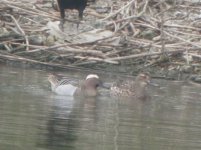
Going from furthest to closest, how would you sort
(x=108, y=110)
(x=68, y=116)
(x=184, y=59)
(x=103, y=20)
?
(x=103, y=20), (x=184, y=59), (x=108, y=110), (x=68, y=116)

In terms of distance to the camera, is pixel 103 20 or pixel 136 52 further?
pixel 103 20

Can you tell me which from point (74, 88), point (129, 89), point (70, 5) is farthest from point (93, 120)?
point (70, 5)

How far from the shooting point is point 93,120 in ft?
34.3

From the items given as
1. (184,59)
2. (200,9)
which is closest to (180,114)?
(184,59)

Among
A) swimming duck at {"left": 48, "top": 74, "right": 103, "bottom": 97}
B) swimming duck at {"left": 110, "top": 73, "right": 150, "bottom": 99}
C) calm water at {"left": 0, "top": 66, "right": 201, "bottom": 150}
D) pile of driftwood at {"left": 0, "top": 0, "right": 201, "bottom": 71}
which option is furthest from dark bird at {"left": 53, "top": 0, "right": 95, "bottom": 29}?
swimming duck at {"left": 48, "top": 74, "right": 103, "bottom": 97}

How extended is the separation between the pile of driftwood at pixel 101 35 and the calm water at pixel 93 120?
2.18 meters

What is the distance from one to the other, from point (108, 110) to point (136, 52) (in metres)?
5.44

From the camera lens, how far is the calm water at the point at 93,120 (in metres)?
9.01

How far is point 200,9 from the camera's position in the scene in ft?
66.5

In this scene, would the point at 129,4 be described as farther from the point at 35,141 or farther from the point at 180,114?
the point at 35,141

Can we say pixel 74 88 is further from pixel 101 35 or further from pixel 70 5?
pixel 70 5

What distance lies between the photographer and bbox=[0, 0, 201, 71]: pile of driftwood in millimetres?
16297

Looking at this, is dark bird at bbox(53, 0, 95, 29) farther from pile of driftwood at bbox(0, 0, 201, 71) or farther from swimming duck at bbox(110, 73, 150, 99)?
swimming duck at bbox(110, 73, 150, 99)

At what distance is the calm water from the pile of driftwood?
7.16 feet
